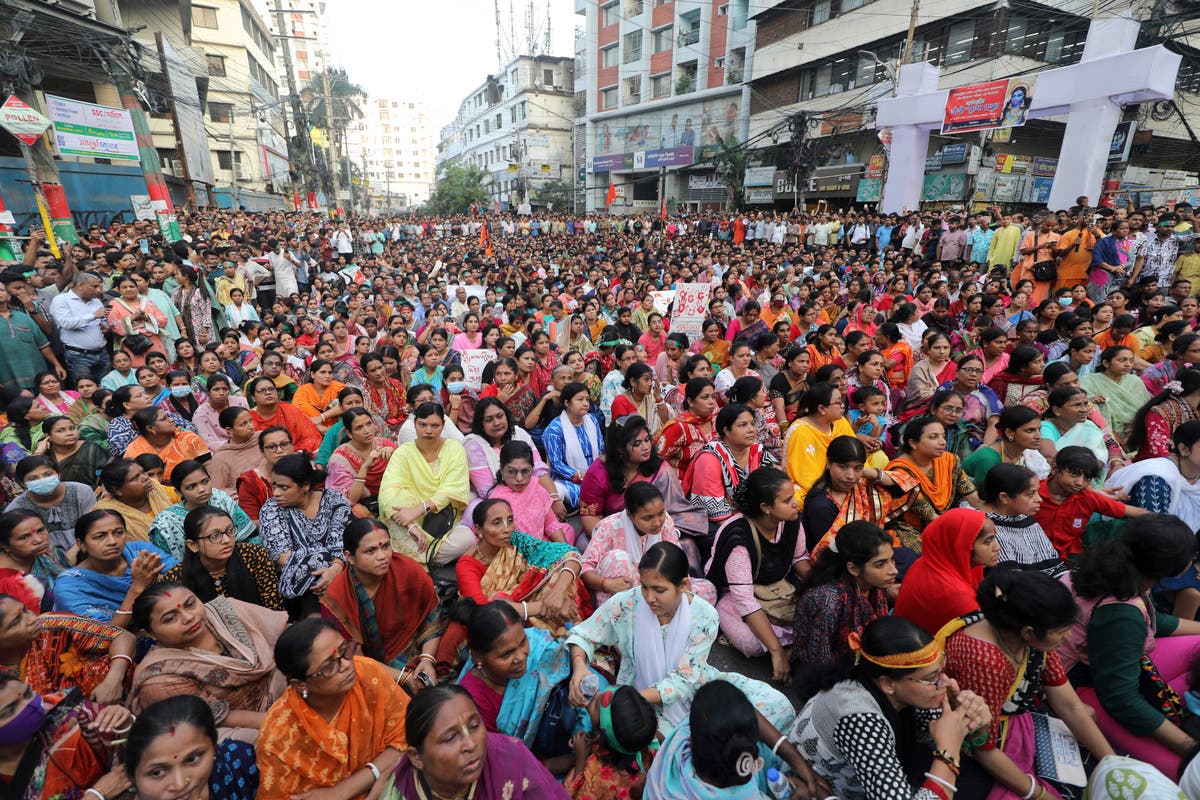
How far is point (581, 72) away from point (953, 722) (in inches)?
1987

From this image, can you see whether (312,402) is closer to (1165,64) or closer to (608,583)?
(608,583)

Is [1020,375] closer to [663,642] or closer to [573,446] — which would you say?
[573,446]

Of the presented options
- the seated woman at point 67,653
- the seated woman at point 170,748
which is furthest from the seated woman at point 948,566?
the seated woman at point 67,653

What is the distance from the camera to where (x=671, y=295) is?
9.20 m

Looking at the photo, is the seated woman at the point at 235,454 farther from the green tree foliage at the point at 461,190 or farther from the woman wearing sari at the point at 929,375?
the green tree foliage at the point at 461,190

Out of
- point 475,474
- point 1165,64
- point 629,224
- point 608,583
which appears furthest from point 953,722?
point 629,224

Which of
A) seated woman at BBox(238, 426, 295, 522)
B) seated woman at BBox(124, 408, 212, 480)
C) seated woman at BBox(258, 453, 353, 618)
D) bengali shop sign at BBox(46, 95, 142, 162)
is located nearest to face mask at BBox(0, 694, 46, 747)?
seated woman at BBox(258, 453, 353, 618)

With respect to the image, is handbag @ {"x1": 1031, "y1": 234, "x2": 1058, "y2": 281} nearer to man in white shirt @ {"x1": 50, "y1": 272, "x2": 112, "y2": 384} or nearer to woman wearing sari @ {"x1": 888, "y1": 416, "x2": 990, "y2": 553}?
woman wearing sari @ {"x1": 888, "y1": 416, "x2": 990, "y2": 553}

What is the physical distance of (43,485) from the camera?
3357 mm

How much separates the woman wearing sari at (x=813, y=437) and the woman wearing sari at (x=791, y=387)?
0.88m

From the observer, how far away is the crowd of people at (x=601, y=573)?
1.98 metres

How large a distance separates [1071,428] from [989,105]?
1433 cm

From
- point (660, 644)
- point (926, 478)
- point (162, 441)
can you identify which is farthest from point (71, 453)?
point (926, 478)

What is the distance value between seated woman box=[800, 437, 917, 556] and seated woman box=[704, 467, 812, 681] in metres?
0.18
